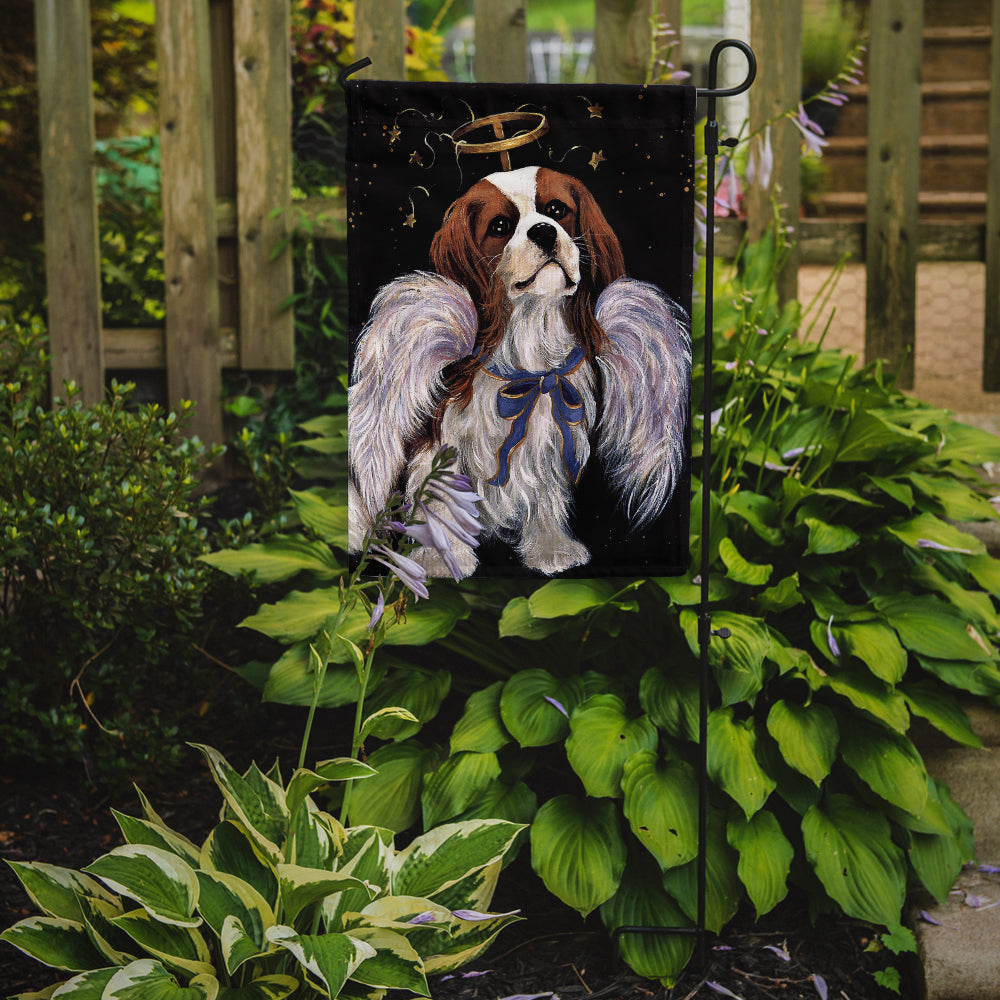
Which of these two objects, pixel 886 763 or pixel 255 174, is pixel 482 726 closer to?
pixel 886 763

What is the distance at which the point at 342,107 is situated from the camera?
388cm

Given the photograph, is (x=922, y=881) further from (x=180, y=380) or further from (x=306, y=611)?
(x=180, y=380)

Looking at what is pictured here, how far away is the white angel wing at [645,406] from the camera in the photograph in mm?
1996

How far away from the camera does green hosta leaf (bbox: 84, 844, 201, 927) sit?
1598 millimetres

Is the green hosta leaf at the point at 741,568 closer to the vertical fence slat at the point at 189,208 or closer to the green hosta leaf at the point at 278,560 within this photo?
the green hosta leaf at the point at 278,560

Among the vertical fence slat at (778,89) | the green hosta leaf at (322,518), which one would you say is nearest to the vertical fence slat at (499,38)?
the vertical fence slat at (778,89)

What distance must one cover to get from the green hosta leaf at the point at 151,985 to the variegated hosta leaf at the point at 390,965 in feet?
0.71

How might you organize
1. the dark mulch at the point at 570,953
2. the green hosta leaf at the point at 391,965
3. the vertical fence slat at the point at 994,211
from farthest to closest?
the vertical fence slat at the point at 994,211, the dark mulch at the point at 570,953, the green hosta leaf at the point at 391,965

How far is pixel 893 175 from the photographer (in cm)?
351

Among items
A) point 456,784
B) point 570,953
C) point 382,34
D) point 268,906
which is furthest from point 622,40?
point 268,906

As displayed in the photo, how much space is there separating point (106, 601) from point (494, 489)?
1.02 m

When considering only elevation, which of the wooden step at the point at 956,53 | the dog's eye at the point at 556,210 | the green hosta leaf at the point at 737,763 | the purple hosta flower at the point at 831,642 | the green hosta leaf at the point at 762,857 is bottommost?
the green hosta leaf at the point at 762,857

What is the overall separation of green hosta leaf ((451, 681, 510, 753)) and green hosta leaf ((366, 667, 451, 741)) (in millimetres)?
79

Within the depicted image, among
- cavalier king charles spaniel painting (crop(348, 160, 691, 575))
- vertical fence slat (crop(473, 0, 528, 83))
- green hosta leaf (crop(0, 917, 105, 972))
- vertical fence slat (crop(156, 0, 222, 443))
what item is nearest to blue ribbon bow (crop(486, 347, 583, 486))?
cavalier king charles spaniel painting (crop(348, 160, 691, 575))
